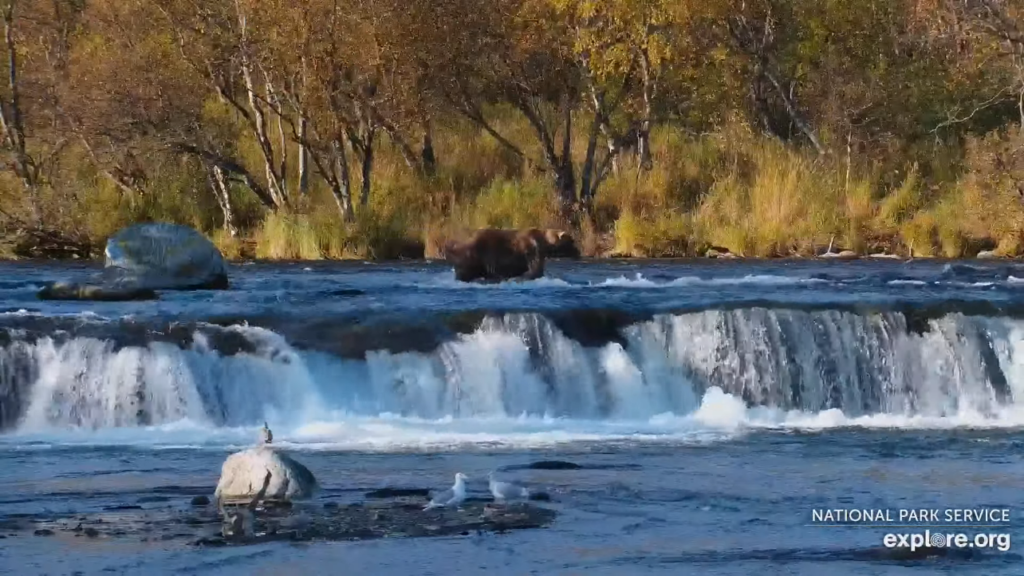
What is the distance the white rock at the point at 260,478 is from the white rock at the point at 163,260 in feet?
47.0

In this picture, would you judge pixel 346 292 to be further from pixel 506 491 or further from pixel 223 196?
pixel 223 196

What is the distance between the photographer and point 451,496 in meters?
14.9

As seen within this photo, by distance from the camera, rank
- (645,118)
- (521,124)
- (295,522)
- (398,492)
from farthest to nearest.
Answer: (521,124) < (645,118) < (398,492) < (295,522)

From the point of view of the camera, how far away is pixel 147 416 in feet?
68.3

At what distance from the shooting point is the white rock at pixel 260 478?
577 inches

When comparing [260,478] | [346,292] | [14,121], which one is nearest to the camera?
[260,478]

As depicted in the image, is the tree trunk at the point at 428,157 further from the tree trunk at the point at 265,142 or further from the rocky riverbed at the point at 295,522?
the rocky riverbed at the point at 295,522

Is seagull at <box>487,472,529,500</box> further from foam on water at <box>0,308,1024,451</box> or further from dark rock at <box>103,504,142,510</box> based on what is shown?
foam on water at <box>0,308,1024,451</box>

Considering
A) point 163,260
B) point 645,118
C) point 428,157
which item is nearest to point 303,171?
point 428,157

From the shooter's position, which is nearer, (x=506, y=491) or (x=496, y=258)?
(x=506, y=491)

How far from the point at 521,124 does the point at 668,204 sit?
6.26 meters

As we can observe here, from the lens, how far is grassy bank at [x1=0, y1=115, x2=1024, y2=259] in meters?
38.6

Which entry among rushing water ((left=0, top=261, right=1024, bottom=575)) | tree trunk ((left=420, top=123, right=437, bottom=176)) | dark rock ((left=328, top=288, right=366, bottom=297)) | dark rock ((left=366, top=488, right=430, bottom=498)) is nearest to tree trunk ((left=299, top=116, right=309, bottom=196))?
tree trunk ((left=420, top=123, right=437, bottom=176))

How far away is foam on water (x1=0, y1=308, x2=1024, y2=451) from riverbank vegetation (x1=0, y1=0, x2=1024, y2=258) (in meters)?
15.3
